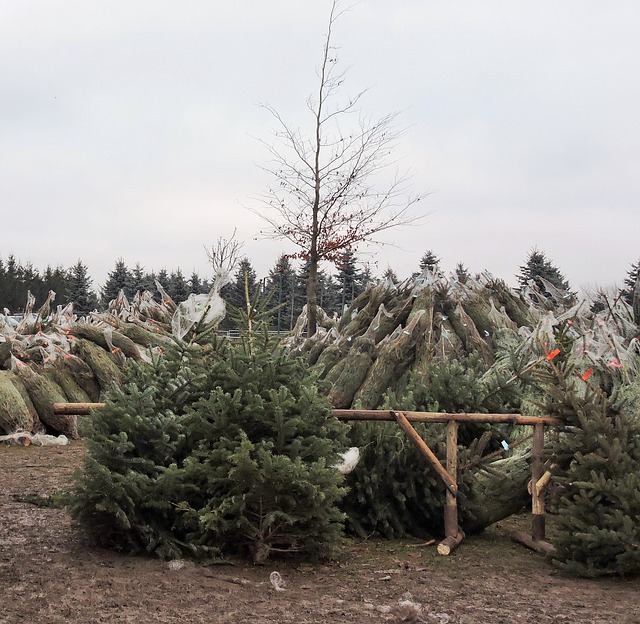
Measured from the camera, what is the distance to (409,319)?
40.5 ft

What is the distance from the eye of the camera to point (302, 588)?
16.7ft

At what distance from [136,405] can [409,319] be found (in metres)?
7.29

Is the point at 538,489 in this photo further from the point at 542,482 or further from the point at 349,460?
the point at 349,460

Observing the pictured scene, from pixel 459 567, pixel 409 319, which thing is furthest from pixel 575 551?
pixel 409 319

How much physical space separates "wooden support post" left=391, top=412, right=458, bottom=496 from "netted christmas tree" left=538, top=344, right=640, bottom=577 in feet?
2.70

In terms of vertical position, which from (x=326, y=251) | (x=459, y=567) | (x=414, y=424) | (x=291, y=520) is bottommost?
(x=459, y=567)

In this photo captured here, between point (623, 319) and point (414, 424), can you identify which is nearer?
point (414, 424)

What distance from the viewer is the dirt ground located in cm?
444

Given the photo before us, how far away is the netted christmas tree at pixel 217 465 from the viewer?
5.36 metres

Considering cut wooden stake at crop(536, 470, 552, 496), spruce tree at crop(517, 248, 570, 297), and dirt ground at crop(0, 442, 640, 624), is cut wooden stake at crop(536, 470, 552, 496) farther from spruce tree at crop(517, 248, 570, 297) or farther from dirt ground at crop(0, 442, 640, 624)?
spruce tree at crop(517, 248, 570, 297)

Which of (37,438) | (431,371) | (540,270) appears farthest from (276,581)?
(540,270)

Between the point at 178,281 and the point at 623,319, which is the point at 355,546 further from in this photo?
the point at 178,281

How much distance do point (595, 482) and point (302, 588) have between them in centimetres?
220

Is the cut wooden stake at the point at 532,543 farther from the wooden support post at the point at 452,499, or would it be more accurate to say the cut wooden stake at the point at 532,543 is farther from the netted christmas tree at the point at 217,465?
the netted christmas tree at the point at 217,465
